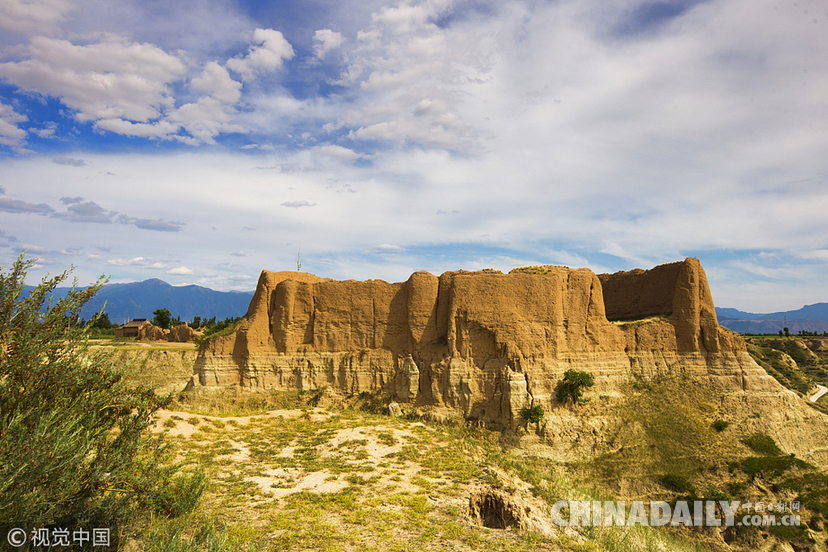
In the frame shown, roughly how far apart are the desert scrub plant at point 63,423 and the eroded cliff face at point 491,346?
18820 millimetres

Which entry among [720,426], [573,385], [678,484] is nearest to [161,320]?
[573,385]

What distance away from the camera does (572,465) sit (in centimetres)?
2500

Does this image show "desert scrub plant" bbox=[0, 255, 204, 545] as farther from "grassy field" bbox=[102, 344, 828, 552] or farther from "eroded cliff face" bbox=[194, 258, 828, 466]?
"eroded cliff face" bbox=[194, 258, 828, 466]

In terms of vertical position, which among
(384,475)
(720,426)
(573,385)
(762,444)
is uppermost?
(573,385)

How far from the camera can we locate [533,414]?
25.5 metres

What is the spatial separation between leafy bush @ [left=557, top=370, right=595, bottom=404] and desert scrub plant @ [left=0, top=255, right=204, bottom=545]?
2164cm

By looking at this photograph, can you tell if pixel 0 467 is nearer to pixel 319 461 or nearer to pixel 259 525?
pixel 259 525

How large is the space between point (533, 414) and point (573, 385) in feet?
10.4

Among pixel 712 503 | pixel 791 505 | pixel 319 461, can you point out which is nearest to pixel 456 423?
pixel 319 461

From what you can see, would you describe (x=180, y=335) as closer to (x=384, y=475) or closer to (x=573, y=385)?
(x=384, y=475)

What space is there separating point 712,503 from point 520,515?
14.0m

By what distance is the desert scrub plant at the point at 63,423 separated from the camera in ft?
25.3

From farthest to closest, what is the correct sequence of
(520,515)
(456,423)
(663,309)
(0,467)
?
(663,309), (456,423), (520,515), (0,467)

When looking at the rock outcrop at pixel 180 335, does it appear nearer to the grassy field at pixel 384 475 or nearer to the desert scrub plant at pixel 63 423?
the grassy field at pixel 384 475
